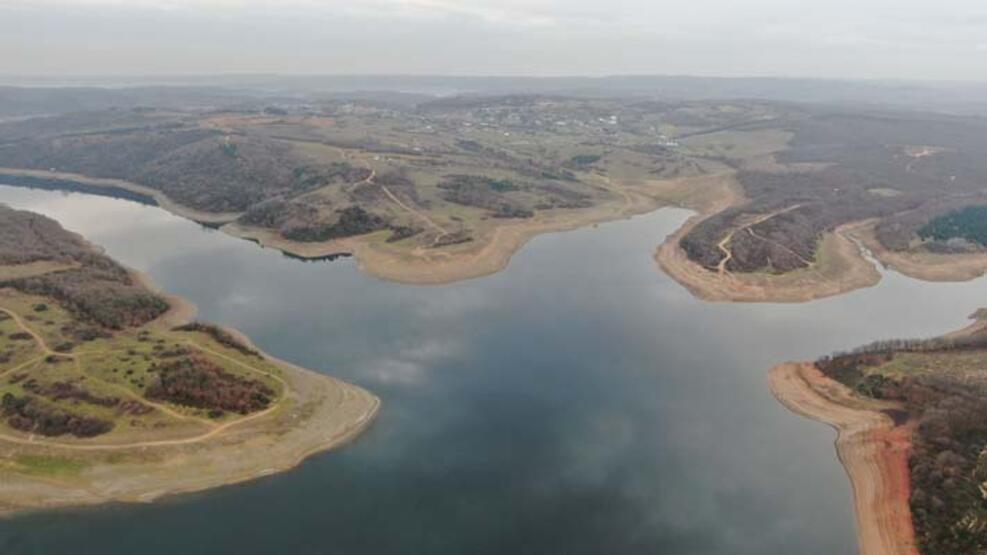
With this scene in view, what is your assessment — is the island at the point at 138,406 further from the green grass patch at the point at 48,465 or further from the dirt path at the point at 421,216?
the dirt path at the point at 421,216

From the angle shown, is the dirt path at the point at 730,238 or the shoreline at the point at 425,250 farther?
the dirt path at the point at 730,238

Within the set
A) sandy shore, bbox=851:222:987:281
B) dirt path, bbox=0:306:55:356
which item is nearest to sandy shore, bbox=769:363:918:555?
sandy shore, bbox=851:222:987:281

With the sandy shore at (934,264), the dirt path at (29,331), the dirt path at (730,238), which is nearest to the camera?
the dirt path at (29,331)

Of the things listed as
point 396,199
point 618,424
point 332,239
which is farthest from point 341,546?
point 396,199

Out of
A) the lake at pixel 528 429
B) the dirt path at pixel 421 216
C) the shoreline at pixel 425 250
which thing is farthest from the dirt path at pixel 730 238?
the dirt path at pixel 421 216

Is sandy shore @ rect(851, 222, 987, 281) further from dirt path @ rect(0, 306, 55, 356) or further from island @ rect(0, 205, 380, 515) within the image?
dirt path @ rect(0, 306, 55, 356)

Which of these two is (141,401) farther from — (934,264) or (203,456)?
(934,264)

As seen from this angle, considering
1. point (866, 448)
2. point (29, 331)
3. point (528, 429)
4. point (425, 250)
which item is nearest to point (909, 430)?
point (866, 448)
